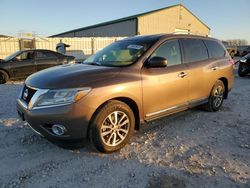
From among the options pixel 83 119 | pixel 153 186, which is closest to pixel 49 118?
pixel 83 119

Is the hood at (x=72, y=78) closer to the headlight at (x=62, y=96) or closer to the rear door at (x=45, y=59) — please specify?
the headlight at (x=62, y=96)

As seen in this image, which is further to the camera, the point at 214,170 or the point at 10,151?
the point at 10,151

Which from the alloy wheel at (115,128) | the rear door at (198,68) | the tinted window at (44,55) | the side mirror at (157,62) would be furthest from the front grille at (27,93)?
the tinted window at (44,55)

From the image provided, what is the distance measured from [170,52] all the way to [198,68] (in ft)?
2.67

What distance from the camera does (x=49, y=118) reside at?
3037 mm

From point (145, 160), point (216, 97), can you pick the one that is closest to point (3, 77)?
point (216, 97)

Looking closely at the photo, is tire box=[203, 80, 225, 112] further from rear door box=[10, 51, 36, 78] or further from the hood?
rear door box=[10, 51, 36, 78]

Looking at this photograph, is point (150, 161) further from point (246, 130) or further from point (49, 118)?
point (246, 130)

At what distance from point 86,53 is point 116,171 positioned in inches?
783

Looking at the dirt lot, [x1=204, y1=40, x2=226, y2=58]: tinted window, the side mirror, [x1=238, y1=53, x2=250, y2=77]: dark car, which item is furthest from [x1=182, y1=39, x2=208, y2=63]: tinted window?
[x1=238, y1=53, x2=250, y2=77]: dark car

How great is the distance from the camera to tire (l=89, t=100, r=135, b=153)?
10.6 ft

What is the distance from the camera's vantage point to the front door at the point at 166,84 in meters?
3.78

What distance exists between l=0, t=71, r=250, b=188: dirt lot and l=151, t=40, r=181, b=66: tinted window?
128cm

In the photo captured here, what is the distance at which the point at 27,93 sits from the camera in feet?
11.5
